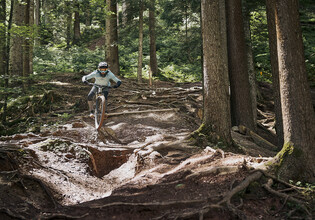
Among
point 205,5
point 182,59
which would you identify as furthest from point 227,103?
point 182,59

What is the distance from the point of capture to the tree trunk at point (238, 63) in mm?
12031

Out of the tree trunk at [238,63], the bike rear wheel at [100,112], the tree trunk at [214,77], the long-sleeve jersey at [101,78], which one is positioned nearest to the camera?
the tree trunk at [214,77]

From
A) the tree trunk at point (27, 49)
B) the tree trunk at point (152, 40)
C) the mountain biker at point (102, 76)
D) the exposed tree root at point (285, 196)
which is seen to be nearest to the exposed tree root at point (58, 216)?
the exposed tree root at point (285, 196)

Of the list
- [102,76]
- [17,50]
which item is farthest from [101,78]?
[17,50]

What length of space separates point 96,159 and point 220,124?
350cm

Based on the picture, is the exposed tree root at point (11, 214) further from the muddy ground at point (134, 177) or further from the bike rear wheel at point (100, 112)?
the bike rear wheel at point (100, 112)

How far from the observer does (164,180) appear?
19.0ft

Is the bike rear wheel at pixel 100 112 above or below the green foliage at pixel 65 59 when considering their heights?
below

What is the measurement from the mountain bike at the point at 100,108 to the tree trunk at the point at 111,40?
25.1 feet

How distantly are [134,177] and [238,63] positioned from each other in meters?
7.44

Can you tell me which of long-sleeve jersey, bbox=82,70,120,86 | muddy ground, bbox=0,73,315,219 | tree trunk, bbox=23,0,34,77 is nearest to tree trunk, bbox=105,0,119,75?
tree trunk, bbox=23,0,34,77

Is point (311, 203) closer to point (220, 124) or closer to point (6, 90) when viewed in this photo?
point (220, 124)

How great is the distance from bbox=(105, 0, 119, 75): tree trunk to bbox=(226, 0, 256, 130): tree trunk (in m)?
7.32

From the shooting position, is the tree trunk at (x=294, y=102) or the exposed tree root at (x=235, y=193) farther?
the tree trunk at (x=294, y=102)
